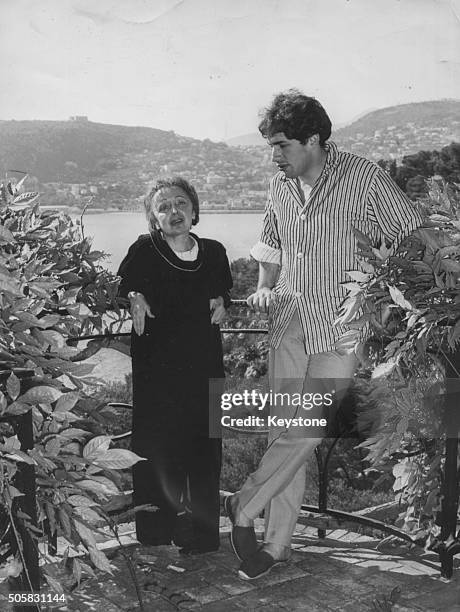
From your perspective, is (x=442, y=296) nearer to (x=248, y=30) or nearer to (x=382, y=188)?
(x=382, y=188)

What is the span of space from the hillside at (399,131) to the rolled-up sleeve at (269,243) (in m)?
1.74

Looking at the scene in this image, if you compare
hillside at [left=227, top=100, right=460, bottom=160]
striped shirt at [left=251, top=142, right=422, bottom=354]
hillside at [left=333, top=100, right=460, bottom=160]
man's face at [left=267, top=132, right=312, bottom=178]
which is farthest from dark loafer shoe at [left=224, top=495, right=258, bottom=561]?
hillside at [left=333, top=100, right=460, bottom=160]

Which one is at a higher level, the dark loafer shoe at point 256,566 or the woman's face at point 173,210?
the woman's face at point 173,210

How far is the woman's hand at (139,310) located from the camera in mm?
2990

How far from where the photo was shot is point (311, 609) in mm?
2609

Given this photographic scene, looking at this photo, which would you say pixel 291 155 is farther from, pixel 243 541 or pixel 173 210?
pixel 243 541

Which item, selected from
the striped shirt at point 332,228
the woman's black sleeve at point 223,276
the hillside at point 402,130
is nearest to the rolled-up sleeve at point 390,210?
the striped shirt at point 332,228

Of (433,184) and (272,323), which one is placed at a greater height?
(433,184)

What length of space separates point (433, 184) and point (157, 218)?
41.5 inches

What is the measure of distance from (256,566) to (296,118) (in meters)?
1.51

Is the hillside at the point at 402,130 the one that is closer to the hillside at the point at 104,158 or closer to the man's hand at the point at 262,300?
the hillside at the point at 104,158

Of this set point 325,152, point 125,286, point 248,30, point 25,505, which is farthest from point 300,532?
point 248,30

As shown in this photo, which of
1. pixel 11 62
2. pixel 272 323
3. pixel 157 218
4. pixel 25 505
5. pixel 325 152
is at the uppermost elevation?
pixel 11 62

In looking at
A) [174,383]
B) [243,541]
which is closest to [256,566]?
[243,541]
